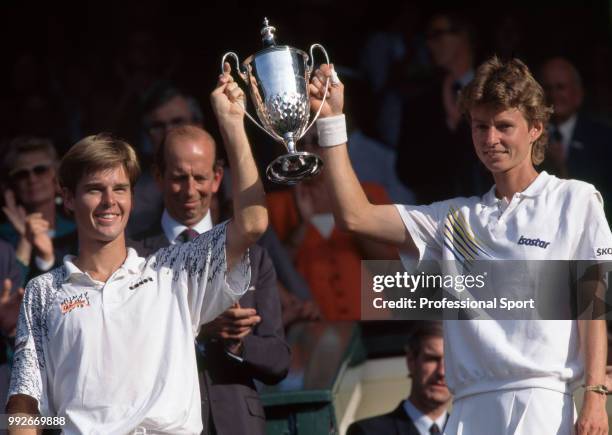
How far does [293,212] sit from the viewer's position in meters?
7.25

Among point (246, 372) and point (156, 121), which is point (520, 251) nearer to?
point (246, 372)

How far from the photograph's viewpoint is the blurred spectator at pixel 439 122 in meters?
7.29

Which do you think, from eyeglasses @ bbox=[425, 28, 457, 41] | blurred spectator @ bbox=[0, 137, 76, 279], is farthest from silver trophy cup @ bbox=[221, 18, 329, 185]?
eyeglasses @ bbox=[425, 28, 457, 41]

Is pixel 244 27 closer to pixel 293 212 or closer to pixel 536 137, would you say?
pixel 293 212

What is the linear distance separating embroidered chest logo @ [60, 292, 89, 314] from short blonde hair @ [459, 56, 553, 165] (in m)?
1.32

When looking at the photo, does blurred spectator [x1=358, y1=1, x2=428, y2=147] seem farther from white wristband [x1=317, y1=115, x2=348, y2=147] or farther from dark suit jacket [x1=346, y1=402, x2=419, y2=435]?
white wristband [x1=317, y1=115, x2=348, y2=147]

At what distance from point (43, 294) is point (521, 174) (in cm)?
151

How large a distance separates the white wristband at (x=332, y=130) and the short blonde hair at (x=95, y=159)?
60 cm

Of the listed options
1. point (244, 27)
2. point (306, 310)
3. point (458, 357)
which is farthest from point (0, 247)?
point (244, 27)

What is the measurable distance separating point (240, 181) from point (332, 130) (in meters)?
0.39

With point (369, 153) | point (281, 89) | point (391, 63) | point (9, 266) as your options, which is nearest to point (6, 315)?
point (9, 266)

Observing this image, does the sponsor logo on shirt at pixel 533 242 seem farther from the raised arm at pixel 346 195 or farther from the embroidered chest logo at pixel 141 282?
the embroidered chest logo at pixel 141 282

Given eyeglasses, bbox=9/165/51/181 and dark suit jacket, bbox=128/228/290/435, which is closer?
dark suit jacket, bbox=128/228/290/435

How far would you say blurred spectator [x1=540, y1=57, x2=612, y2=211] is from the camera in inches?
281
